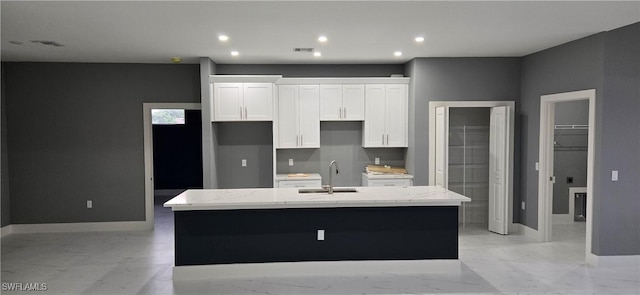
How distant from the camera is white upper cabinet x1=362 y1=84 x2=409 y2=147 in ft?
20.7

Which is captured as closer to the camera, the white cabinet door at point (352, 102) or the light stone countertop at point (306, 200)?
the light stone countertop at point (306, 200)

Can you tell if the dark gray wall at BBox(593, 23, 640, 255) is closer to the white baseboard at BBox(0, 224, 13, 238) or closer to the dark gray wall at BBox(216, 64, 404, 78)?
the dark gray wall at BBox(216, 64, 404, 78)

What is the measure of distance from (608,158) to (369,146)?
2976 mm

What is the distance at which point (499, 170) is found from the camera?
6.04 meters

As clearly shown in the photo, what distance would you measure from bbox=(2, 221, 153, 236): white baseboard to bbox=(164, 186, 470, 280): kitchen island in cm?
276

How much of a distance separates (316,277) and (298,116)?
2.76 meters

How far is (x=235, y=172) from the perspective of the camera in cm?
664

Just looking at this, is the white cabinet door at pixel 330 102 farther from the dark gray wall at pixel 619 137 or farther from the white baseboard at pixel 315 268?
the dark gray wall at pixel 619 137

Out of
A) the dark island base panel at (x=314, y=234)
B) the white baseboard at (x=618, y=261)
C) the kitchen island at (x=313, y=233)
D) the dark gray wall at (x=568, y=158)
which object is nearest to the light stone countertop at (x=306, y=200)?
the kitchen island at (x=313, y=233)

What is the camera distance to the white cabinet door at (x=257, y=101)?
6.12 meters

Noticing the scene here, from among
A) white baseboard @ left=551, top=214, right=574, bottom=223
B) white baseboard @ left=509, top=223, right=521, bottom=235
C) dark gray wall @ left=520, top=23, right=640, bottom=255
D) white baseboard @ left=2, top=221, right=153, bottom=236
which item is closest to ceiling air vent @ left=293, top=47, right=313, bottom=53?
dark gray wall @ left=520, top=23, right=640, bottom=255

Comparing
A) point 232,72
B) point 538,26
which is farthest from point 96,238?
point 538,26

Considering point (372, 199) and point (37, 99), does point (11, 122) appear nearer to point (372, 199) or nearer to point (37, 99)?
point (37, 99)

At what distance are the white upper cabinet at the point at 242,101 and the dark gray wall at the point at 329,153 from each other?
0.47m
